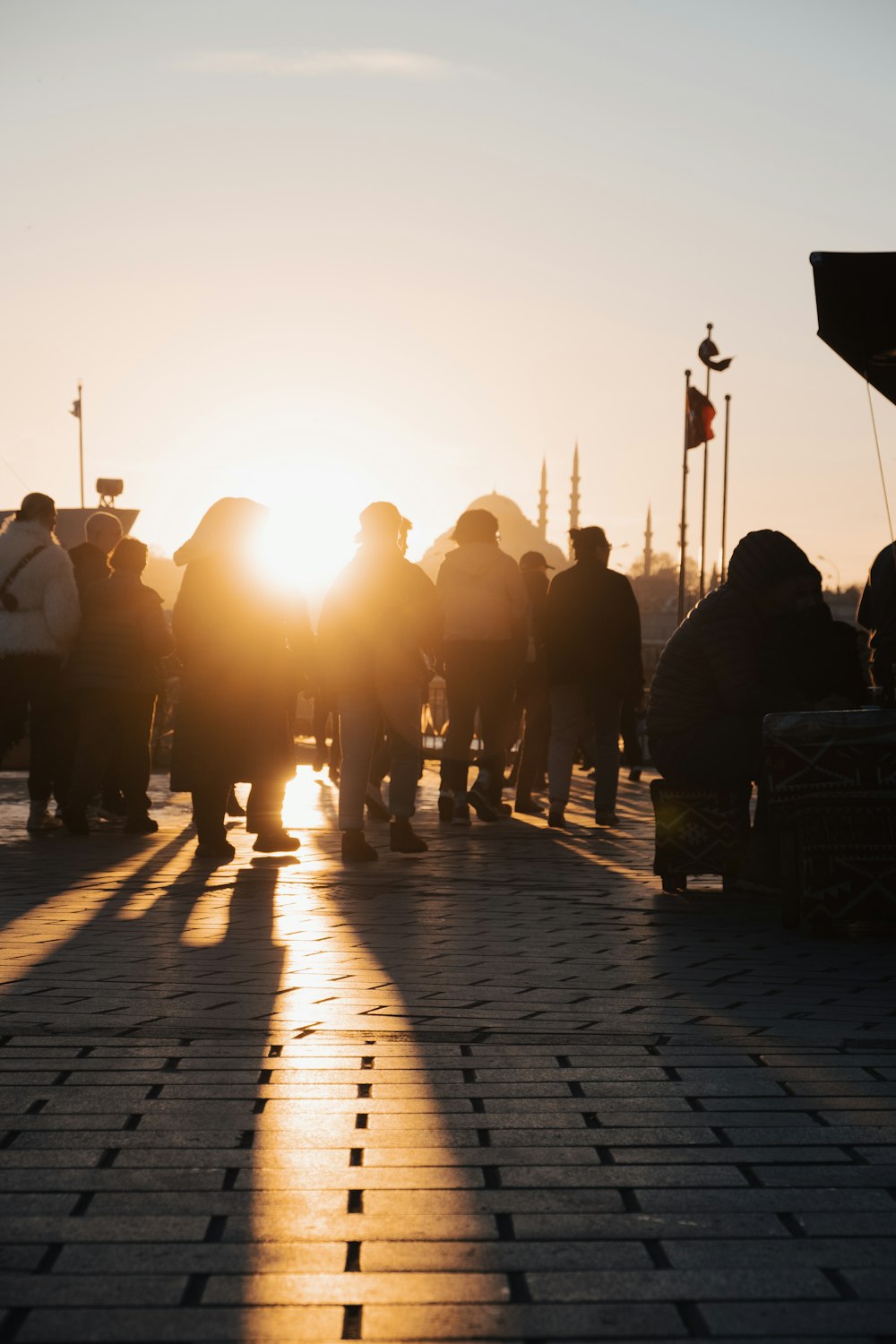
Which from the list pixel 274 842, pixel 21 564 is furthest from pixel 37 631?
pixel 274 842

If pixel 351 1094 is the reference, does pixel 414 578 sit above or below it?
above

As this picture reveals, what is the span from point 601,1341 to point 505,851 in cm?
748

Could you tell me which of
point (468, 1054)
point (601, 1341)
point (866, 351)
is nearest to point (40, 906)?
point (468, 1054)

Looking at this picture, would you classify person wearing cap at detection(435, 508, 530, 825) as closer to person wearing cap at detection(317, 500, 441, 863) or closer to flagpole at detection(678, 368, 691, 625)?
person wearing cap at detection(317, 500, 441, 863)

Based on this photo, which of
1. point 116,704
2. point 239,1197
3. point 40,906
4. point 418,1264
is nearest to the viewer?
point 418,1264

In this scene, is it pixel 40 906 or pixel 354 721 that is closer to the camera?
pixel 40 906

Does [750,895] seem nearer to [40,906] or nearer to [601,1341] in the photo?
[40,906]

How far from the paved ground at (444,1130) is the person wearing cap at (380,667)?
8.85 ft

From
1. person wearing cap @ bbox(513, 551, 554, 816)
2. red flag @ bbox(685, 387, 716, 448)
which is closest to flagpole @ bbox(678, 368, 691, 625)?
red flag @ bbox(685, 387, 716, 448)

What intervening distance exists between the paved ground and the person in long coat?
7.87 ft

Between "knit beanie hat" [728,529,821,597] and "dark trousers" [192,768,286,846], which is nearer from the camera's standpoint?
"knit beanie hat" [728,529,821,597]

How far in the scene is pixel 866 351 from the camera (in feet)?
27.6

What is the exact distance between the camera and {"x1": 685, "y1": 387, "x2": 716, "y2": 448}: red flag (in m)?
47.4

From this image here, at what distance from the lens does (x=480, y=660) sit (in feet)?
38.9
